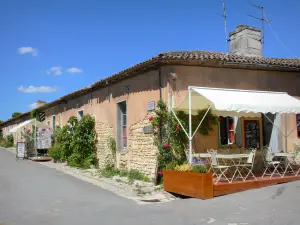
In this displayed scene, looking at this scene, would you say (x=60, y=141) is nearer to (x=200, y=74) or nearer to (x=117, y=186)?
(x=117, y=186)

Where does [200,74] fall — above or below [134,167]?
above

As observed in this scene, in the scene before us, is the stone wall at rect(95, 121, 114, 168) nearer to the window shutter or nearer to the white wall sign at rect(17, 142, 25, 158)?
the window shutter

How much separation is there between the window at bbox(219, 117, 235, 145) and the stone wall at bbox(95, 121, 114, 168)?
4327 millimetres

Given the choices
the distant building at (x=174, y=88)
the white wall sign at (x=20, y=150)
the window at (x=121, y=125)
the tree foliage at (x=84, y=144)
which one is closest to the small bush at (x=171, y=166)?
the distant building at (x=174, y=88)

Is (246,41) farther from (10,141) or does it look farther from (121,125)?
(10,141)

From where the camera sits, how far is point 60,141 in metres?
16.3

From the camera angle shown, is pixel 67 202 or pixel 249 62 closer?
pixel 67 202

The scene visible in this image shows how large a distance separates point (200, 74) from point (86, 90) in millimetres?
6866

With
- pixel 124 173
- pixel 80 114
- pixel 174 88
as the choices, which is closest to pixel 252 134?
pixel 174 88

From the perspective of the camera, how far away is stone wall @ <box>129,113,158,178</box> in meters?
10.2

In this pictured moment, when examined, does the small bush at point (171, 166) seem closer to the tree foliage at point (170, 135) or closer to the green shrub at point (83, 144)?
the tree foliage at point (170, 135)

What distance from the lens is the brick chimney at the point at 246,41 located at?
14320 millimetres

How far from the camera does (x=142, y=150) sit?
1080 cm

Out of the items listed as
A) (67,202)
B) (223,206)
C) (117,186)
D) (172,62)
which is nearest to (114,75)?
(172,62)
